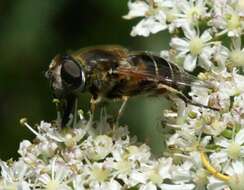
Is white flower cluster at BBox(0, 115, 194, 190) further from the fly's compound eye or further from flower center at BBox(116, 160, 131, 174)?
the fly's compound eye

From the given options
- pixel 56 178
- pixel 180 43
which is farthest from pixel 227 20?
pixel 56 178

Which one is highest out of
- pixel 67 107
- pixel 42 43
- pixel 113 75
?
pixel 113 75

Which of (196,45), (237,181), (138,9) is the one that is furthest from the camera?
(138,9)

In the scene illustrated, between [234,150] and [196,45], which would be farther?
[196,45]

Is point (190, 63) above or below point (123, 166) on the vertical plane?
above

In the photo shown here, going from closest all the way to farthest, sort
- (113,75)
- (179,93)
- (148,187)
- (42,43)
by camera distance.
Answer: (148,187), (113,75), (179,93), (42,43)

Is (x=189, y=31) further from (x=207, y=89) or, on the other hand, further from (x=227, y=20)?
(x=207, y=89)

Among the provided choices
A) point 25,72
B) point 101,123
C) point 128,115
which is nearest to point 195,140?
point 101,123

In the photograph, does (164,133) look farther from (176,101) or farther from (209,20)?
(209,20)

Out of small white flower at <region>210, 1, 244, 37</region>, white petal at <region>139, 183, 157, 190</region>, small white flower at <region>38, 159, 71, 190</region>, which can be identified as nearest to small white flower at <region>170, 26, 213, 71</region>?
small white flower at <region>210, 1, 244, 37</region>
